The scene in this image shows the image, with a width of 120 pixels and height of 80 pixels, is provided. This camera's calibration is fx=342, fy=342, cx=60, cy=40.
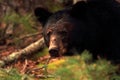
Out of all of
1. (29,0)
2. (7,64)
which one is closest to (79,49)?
(7,64)

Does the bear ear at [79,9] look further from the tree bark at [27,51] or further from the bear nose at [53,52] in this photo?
the tree bark at [27,51]

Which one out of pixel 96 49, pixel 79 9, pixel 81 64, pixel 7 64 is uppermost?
pixel 79 9

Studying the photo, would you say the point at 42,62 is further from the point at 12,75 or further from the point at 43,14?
the point at 12,75

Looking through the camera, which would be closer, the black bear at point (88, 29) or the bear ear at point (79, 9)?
the bear ear at point (79, 9)

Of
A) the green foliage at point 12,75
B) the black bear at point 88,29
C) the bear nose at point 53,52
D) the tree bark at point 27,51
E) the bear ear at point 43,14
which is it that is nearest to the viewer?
the green foliage at point 12,75

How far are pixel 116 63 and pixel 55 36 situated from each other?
3.29ft

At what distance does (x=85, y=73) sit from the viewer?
288 cm

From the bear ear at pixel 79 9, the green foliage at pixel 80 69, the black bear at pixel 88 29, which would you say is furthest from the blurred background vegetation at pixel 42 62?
the bear ear at pixel 79 9

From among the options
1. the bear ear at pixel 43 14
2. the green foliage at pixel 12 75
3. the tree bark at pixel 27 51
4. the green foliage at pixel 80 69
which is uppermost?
the bear ear at pixel 43 14

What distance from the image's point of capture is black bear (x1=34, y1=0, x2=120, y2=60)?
5094mm

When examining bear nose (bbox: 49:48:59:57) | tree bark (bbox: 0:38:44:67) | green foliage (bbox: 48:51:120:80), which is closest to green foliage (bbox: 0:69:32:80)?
green foliage (bbox: 48:51:120:80)

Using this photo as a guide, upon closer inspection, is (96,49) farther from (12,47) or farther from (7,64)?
(12,47)

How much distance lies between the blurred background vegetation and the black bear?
0.33m

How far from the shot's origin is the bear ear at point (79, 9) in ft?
16.2
